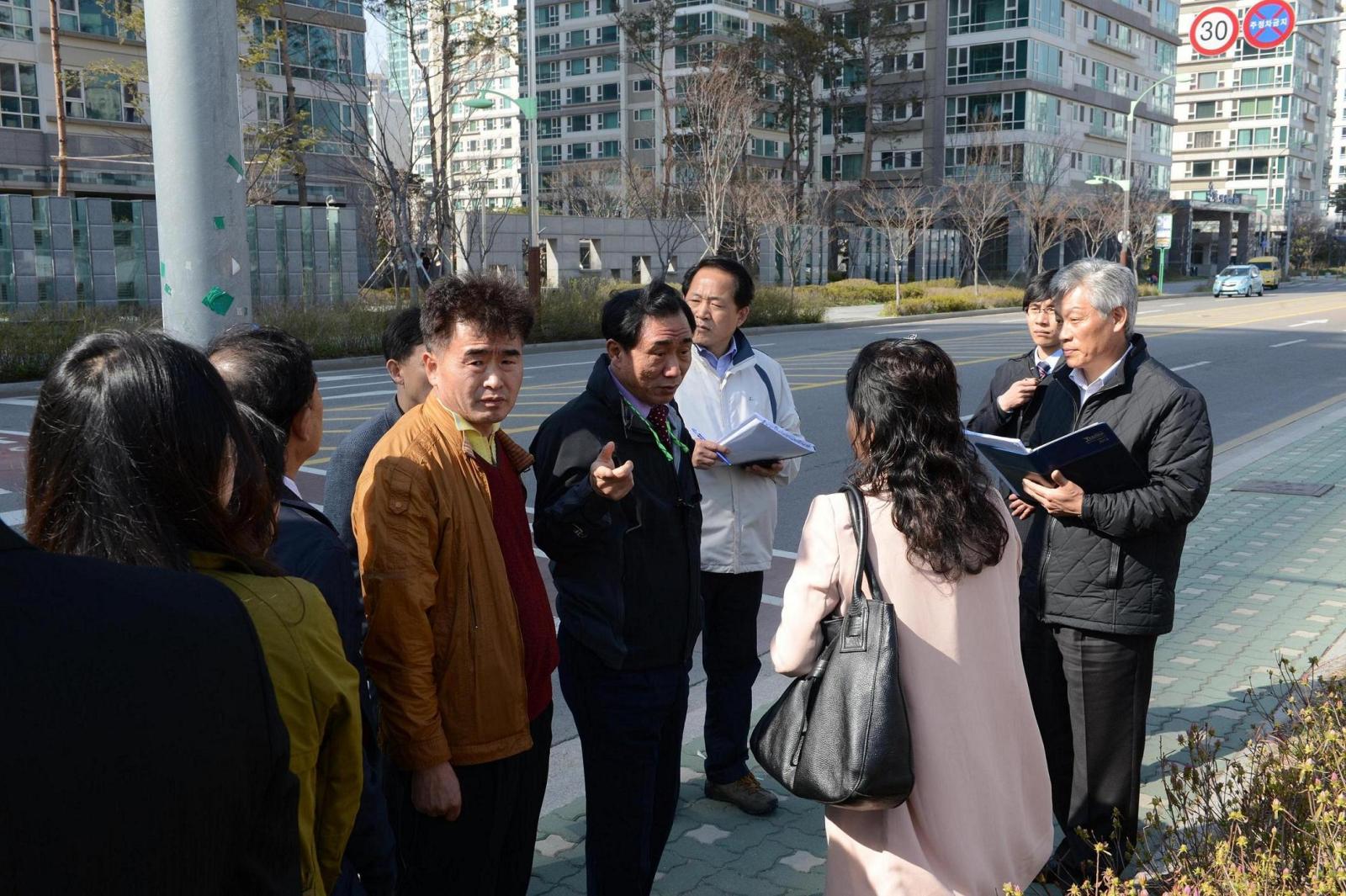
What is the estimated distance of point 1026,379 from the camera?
422 centimetres

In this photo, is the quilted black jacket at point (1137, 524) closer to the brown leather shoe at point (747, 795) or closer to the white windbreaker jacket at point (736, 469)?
the white windbreaker jacket at point (736, 469)

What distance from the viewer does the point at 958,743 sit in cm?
252

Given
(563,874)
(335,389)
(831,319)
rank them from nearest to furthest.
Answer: (563,874) < (335,389) < (831,319)

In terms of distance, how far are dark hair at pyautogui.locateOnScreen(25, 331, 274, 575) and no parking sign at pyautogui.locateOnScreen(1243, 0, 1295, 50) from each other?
740 inches

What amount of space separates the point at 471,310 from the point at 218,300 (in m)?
1.78

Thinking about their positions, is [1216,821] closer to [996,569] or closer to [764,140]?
[996,569]

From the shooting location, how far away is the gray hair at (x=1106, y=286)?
135 inches

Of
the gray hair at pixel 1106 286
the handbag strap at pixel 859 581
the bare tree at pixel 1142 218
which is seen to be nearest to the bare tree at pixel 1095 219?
the bare tree at pixel 1142 218

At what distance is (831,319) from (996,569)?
1291 inches

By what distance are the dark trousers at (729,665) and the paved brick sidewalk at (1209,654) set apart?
0.58ft

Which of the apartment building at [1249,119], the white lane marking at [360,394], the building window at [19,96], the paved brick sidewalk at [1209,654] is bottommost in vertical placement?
the paved brick sidewalk at [1209,654]

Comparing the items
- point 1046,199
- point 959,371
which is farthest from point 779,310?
point 1046,199

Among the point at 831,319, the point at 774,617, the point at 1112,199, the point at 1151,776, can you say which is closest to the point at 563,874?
the point at 1151,776

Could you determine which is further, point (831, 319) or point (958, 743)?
point (831, 319)
